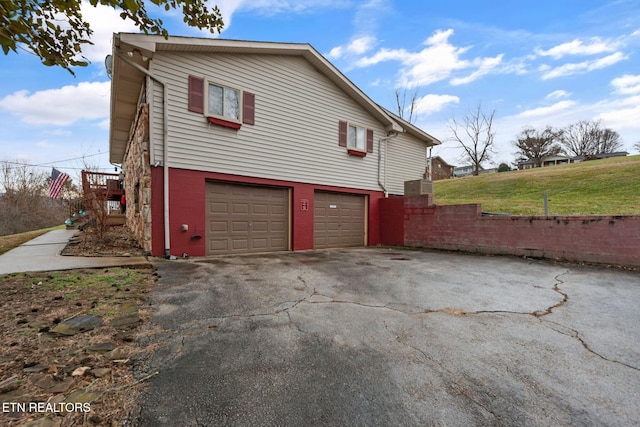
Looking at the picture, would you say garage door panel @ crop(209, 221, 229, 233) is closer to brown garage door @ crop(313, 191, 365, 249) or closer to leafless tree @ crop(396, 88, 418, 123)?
brown garage door @ crop(313, 191, 365, 249)

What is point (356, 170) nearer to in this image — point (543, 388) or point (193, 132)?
point (193, 132)

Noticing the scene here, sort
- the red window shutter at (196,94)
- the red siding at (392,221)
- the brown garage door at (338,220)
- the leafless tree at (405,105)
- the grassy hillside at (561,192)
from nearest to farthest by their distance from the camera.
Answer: the red window shutter at (196,94) < the brown garage door at (338,220) < the grassy hillside at (561,192) < the red siding at (392,221) < the leafless tree at (405,105)

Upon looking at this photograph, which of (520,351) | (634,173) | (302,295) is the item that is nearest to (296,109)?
(302,295)

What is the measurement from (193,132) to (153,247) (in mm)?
3040

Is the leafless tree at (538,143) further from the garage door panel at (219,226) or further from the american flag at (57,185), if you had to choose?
the american flag at (57,185)

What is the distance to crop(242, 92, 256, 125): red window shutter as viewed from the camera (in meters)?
7.93

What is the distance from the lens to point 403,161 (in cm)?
1242

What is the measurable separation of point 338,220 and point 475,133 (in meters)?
32.4

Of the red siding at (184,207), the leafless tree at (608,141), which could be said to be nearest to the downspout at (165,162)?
the red siding at (184,207)

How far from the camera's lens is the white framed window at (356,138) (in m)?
10.6

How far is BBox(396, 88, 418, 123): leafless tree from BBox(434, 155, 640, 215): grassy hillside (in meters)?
7.16

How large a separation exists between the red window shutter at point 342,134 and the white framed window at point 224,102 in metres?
3.85

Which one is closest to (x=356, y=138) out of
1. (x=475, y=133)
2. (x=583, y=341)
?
(x=583, y=341)

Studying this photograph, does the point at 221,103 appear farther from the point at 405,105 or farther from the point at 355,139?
the point at 405,105
